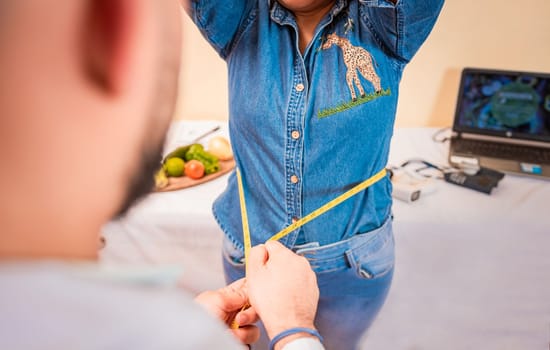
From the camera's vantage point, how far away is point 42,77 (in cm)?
18

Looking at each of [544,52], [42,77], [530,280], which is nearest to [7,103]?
[42,77]

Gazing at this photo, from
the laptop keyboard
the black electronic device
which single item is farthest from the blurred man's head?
the laptop keyboard

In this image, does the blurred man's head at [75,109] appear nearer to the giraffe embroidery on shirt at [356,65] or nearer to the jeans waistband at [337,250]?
the giraffe embroidery on shirt at [356,65]

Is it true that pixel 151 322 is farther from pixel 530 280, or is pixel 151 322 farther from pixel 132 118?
pixel 530 280

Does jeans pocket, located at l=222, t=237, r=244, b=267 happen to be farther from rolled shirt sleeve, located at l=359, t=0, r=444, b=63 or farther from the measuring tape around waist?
rolled shirt sleeve, located at l=359, t=0, r=444, b=63

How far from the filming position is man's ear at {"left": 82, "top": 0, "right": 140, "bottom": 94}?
187mm

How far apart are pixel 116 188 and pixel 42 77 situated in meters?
0.07

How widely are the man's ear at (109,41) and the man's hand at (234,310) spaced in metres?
0.54

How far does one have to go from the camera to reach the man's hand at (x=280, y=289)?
1.99 ft

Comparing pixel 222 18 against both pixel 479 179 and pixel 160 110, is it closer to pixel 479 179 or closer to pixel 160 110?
pixel 160 110

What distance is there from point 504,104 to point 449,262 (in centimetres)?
69

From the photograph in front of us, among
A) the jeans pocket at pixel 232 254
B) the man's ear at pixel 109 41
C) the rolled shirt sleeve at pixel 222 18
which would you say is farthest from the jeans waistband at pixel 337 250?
the man's ear at pixel 109 41

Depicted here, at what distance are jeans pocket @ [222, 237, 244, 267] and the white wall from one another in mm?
502

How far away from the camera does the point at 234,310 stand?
2.32 ft
